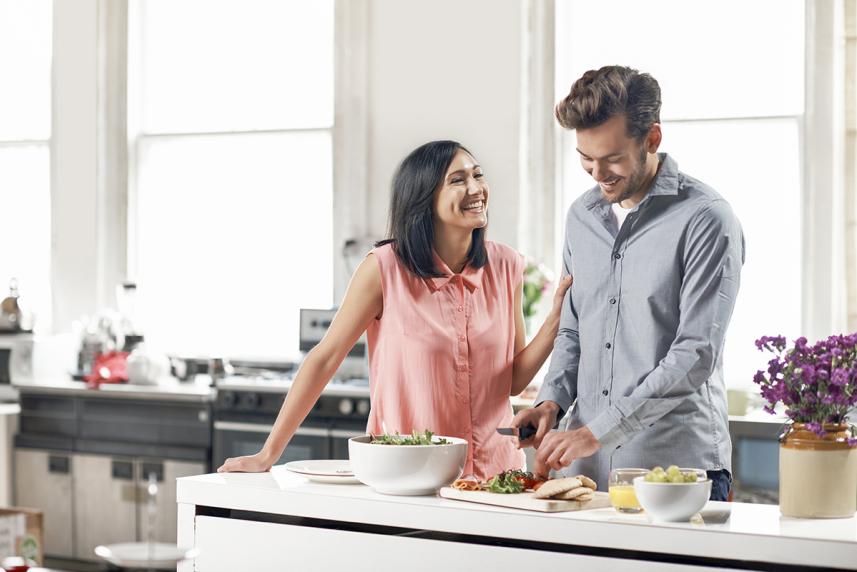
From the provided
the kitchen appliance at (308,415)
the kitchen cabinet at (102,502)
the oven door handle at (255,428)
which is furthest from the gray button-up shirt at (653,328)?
the kitchen cabinet at (102,502)

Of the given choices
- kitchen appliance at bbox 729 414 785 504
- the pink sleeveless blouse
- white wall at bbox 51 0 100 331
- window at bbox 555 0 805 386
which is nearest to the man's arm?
the pink sleeveless blouse

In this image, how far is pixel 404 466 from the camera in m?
2.04

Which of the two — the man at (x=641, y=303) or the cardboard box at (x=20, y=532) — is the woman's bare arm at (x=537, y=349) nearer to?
the man at (x=641, y=303)

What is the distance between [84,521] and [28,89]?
2546 millimetres

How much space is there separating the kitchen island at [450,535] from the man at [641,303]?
0.83 ft

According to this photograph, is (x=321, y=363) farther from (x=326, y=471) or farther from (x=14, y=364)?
(x=14, y=364)

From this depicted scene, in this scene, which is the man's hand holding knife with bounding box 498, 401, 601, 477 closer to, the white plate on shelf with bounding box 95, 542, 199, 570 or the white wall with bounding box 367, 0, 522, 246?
the white plate on shelf with bounding box 95, 542, 199, 570

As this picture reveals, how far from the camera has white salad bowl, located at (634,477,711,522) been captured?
180 centimetres

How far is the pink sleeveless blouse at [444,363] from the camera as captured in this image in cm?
260

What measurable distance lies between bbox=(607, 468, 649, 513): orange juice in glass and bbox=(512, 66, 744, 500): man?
0.21 meters

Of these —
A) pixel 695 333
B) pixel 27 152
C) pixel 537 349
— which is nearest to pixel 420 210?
pixel 537 349

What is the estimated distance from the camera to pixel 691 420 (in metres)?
2.28

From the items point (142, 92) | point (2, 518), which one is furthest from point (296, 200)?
point (2, 518)

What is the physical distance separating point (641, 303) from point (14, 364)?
4.14 meters
